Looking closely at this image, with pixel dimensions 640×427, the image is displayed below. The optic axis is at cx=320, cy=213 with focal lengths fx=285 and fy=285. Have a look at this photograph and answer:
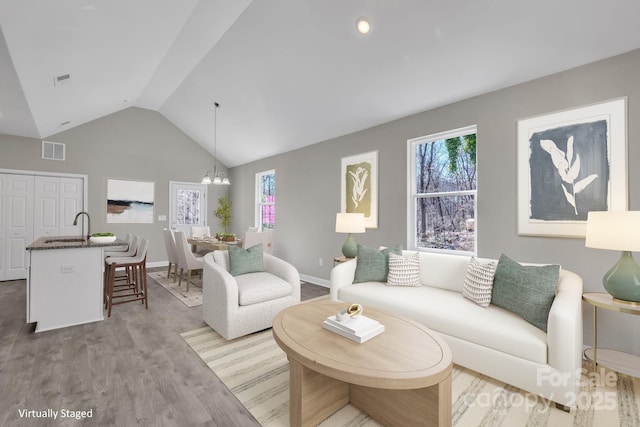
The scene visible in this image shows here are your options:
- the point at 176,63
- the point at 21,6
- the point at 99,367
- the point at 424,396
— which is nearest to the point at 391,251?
the point at 424,396

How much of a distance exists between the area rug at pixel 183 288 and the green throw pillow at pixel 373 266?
222 cm

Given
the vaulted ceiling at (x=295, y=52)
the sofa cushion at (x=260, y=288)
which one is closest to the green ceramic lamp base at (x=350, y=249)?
the sofa cushion at (x=260, y=288)

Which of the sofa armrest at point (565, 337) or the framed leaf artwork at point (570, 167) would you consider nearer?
the sofa armrest at point (565, 337)

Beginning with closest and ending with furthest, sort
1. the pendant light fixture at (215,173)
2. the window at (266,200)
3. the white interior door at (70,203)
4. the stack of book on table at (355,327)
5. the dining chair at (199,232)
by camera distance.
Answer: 1. the stack of book on table at (355,327)
2. the pendant light fixture at (215,173)
3. the white interior door at (70,203)
4. the dining chair at (199,232)
5. the window at (266,200)

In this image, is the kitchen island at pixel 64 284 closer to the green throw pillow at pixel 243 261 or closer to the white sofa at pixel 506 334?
the green throw pillow at pixel 243 261

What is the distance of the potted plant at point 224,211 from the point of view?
695 centimetres

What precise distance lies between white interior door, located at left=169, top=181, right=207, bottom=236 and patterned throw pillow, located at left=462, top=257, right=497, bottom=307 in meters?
6.35

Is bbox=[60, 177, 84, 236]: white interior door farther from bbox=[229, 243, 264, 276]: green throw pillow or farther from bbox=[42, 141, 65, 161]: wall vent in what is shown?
bbox=[229, 243, 264, 276]: green throw pillow

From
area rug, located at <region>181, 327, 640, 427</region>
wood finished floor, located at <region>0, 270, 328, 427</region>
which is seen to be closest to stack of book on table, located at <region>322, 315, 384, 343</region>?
area rug, located at <region>181, 327, 640, 427</region>

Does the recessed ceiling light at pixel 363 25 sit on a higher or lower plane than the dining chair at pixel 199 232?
higher

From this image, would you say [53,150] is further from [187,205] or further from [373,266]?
[373,266]

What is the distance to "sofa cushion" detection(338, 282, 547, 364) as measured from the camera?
74.2 inches

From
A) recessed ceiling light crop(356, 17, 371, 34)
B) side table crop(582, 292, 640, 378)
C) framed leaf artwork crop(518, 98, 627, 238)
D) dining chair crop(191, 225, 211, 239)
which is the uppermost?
recessed ceiling light crop(356, 17, 371, 34)

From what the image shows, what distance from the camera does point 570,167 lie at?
2.57 metres
